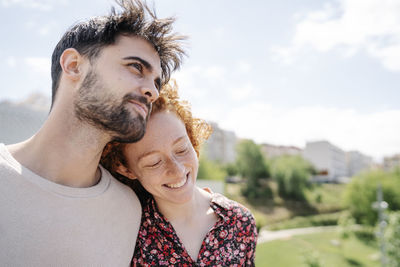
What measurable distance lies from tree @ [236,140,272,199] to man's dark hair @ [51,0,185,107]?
125ft

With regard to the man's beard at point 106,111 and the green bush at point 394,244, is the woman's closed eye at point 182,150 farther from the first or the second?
the green bush at point 394,244

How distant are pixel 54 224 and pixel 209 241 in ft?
2.97

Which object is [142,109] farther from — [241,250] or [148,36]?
[241,250]

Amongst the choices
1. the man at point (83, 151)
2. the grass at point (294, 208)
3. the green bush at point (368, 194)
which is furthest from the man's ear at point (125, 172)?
the green bush at point (368, 194)

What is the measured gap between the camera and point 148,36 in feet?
6.37

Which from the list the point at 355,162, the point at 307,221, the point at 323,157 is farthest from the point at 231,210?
the point at 355,162

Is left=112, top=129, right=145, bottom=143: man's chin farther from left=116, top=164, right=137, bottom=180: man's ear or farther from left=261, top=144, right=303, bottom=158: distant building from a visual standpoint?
left=261, top=144, right=303, bottom=158: distant building

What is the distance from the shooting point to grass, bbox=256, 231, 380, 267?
20469 mm

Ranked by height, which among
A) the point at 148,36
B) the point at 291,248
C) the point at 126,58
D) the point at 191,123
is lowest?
the point at 291,248

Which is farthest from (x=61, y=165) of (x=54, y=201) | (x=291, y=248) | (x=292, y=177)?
(x=292, y=177)

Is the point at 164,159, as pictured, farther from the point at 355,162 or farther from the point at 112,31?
the point at 355,162

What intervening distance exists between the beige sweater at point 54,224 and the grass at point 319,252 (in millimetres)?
18856

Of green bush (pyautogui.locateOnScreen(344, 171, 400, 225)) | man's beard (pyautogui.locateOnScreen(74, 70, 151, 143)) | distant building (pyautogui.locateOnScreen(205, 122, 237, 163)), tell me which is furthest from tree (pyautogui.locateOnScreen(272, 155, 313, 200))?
man's beard (pyautogui.locateOnScreen(74, 70, 151, 143))

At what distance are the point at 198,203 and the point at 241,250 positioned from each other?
0.43m
